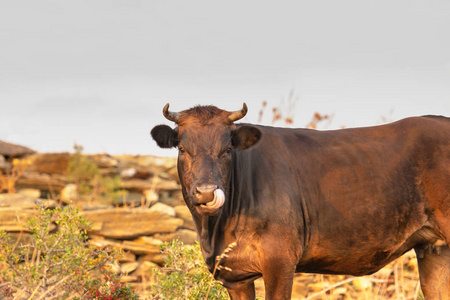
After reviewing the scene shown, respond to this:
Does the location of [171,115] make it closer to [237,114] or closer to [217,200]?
[237,114]

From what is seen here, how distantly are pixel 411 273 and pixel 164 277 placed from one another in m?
6.06

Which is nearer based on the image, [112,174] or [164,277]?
[164,277]

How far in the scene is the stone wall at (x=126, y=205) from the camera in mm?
10773

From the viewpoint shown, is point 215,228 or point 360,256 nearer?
point 215,228

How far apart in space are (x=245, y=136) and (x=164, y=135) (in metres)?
0.75

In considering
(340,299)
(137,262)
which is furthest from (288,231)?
(137,262)

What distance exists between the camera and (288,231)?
498cm

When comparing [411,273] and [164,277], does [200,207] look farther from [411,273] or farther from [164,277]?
[411,273]

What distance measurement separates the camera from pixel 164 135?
507 centimetres

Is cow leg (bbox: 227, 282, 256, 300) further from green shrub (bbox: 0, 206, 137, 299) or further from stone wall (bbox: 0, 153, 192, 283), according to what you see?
stone wall (bbox: 0, 153, 192, 283)

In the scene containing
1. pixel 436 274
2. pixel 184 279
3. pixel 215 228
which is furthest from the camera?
pixel 436 274

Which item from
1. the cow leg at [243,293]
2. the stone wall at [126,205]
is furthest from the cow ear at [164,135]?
the stone wall at [126,205]

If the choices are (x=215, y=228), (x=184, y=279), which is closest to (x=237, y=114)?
(x=215, y=228)

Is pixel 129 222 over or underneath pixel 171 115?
underneath
